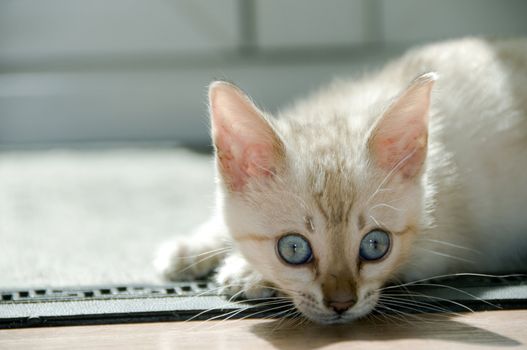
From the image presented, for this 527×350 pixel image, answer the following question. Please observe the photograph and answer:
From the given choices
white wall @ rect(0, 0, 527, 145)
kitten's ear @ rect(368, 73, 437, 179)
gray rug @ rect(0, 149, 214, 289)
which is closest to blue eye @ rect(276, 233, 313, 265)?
kitten's ear @ rect(368, 73, 437, 179)

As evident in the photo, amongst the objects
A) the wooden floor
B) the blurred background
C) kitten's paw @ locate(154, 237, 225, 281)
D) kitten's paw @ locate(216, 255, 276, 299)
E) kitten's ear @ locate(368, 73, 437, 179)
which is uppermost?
the blurred background

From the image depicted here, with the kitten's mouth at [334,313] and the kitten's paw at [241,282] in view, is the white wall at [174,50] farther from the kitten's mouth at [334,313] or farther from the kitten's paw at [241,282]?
the kitten's mouth at [334,313]

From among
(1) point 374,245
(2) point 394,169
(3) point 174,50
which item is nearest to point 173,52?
(3) point 174,50

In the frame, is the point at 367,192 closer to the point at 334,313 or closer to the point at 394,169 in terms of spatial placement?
the point at 394,169

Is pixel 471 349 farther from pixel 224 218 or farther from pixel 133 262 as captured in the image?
pixel 133 262

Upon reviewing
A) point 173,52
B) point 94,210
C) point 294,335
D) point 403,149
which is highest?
point 173,52

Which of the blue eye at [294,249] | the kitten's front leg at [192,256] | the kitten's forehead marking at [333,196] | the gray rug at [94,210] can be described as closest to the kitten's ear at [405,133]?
the kitten's forehead marking at [333,196]

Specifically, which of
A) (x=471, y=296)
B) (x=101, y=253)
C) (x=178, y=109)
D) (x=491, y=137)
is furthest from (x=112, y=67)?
(x=471, y=296)

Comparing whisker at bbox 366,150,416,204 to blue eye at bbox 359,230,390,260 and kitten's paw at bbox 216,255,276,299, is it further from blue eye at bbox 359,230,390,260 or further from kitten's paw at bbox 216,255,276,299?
kitten's paw at bbox 216,255,276,299
